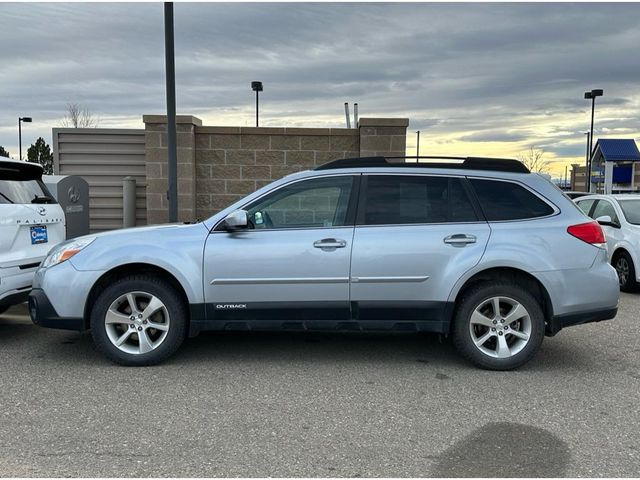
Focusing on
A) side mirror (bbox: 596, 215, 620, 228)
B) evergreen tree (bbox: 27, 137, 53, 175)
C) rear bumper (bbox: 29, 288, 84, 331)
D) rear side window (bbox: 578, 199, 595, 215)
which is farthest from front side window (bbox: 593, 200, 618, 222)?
evergreen tree (bbox: 27, 137, 53, 175)

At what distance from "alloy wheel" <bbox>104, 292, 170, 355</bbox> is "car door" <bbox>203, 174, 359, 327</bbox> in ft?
1.41

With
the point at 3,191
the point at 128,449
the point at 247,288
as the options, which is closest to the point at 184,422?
the point at 128,449

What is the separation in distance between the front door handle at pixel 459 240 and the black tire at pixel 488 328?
0.39 metres

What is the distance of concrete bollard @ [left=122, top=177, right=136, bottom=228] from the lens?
10562 millimetres

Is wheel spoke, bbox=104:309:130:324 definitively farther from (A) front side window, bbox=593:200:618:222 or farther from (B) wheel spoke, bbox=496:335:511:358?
(A) front side window, bbox=593:200:618:222

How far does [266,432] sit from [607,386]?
2.81 m

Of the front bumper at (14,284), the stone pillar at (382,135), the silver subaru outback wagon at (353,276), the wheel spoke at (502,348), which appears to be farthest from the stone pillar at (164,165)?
the wheel spoke at (502,348)

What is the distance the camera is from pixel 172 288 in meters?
5.04

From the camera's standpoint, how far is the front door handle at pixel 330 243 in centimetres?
494

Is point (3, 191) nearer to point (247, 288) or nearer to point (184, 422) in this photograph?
point (247, 288)

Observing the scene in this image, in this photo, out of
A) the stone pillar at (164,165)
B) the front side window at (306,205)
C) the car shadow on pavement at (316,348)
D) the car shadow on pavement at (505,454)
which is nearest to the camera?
the car shadow on pavement at (505,454)

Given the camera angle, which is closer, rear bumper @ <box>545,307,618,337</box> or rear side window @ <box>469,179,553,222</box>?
rear bumper @ <box>545,307,618,337</box>

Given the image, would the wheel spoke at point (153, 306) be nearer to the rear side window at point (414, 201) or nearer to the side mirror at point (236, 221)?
the side mirror at point (236, 221)

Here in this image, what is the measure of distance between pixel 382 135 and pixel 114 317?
6.75 metres
